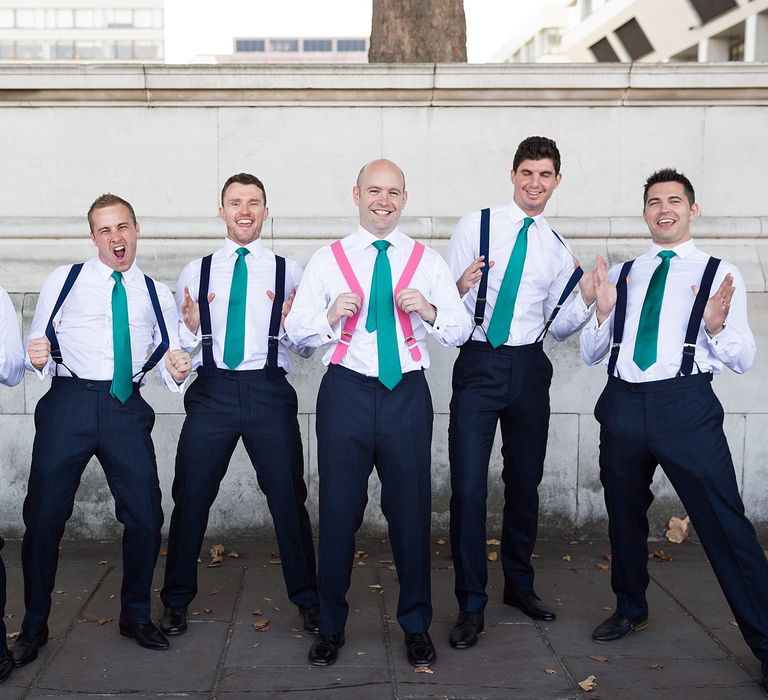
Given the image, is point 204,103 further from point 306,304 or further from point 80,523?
point 80,523

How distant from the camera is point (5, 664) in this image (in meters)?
3.97

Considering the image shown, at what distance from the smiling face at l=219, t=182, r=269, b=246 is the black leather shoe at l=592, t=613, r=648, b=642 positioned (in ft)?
8.54

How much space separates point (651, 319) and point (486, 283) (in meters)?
0.83

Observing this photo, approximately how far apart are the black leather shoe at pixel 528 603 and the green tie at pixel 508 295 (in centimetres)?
137

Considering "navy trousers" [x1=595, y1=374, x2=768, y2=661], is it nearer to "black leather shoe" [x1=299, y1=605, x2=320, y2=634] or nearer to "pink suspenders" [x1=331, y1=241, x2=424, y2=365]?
"pink suspenders" [x1=331, y1=241, x2=424, y2=365]

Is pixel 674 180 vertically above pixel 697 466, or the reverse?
pixel 674 180

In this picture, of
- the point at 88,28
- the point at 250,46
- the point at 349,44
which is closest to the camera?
the point at 88,28

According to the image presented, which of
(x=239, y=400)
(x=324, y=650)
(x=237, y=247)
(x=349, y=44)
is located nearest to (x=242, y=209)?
(x=237, y=247)

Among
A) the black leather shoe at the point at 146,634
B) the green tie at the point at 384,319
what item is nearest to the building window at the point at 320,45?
the green tie at the point at 384,319

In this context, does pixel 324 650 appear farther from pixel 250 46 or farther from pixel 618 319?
pixel 250 46

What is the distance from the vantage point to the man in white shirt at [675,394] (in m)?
4.09

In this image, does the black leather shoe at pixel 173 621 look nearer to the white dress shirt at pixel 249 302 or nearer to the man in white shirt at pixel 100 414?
the man in white shirt at pixel 100 414

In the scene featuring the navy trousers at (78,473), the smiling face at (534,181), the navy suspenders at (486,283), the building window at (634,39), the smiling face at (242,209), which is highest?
the building window at (634,39)

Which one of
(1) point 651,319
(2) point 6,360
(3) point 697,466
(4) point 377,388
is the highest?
(1) point 651,319
